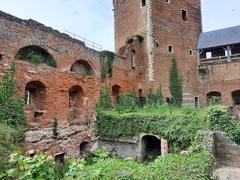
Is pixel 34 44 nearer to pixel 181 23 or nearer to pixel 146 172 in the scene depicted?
pixel 146 172

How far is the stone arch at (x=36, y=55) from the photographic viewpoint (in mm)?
12092

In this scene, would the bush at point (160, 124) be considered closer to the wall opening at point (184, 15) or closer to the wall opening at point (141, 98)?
the wall opening at point (141, 98)

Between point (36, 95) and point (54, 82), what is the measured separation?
1040 mm

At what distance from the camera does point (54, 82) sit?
12.8m

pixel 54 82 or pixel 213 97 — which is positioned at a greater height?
pixel 54 82

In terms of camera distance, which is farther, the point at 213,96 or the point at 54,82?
the point at 213,96

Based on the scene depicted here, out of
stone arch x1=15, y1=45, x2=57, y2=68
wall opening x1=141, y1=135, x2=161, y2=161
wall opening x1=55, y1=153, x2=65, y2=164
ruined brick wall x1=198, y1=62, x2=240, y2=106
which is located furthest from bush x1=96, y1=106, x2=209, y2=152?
ruined brick wall x1=198, y1=62, x2=240, y2=106

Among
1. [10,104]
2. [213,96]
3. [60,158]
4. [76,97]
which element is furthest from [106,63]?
[213,96]

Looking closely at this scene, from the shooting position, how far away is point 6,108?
10516 millimetres

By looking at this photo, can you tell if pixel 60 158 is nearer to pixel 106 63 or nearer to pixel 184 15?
pixel 106 63

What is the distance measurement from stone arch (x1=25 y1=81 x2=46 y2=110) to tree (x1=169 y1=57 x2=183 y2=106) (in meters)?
10.3

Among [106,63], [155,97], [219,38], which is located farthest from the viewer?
[219,38]

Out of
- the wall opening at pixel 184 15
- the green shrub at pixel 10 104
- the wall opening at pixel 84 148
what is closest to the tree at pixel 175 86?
the wall opening at pixel 184 15

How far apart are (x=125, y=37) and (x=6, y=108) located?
12608 millimetres
